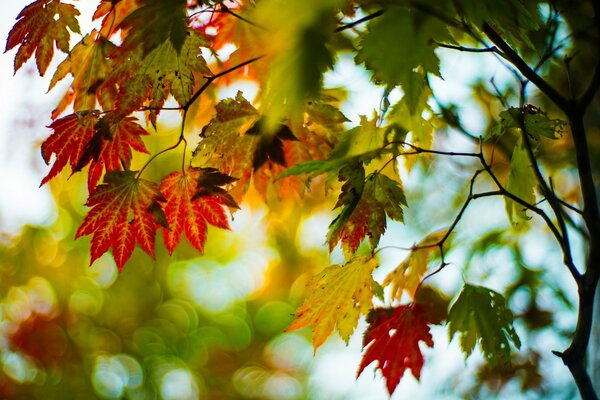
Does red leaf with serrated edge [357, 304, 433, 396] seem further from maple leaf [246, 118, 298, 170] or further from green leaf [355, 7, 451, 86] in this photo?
green leaf [355, 7, 451, 86]

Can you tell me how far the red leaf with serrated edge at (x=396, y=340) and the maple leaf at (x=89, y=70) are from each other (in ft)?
2.09

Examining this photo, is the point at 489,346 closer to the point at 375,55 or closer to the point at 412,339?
the point at 412,339

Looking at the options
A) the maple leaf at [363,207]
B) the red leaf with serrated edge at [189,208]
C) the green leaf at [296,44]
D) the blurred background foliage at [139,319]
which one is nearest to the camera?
the green leaf at [296,44]

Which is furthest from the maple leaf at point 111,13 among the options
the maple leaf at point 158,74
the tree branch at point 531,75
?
the tree branch at point 531,75

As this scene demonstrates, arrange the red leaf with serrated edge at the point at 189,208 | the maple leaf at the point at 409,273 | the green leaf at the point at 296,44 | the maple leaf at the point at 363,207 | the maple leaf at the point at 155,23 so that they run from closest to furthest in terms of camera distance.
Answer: the green leaf at the point at 296,44
the maple leaf at the point at 155,23
the maple leaf at the point at 363,207
the red leaf with serrated edge at the point at 189,208
the maple leaf at the point at 409,273

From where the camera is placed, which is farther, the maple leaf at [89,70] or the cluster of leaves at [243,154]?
the maple leaf at [89,70]

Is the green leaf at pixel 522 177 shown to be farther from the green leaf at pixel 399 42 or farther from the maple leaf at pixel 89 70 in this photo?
the maple leaf at pixel 89 70

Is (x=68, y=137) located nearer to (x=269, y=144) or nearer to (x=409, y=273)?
(x=269, y=144)

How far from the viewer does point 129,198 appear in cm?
99

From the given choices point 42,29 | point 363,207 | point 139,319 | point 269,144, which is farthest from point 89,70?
point 139,319

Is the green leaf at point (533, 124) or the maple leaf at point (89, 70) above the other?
the maple leaf at point (89, 70)

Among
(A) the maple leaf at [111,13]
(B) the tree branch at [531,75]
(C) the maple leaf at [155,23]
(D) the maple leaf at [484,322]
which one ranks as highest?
(A) the maple leaf at [111,13]

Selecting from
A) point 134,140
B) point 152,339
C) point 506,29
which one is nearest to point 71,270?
point 152,339

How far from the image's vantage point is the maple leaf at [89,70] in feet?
3.49
